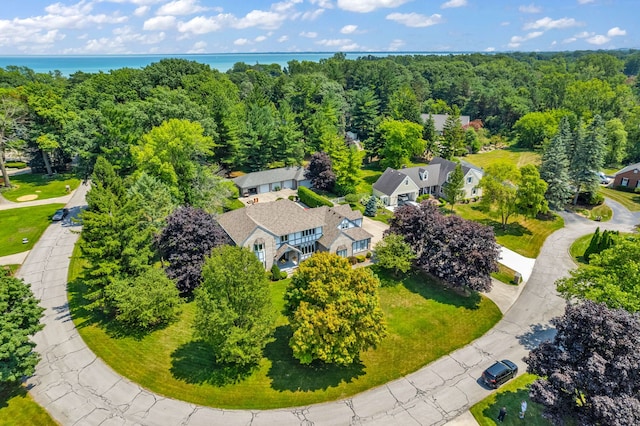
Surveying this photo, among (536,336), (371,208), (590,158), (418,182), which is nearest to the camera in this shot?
(536,336)

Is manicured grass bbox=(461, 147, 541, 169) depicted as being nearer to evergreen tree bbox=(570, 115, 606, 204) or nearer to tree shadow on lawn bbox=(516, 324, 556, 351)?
evergreen tree bbox=(570, 115, 606, 204)

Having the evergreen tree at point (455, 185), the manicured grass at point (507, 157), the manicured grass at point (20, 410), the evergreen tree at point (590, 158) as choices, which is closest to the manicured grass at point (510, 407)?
the manicured grass at point (20, 410)

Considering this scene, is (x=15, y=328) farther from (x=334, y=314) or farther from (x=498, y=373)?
(x=498, y=373)

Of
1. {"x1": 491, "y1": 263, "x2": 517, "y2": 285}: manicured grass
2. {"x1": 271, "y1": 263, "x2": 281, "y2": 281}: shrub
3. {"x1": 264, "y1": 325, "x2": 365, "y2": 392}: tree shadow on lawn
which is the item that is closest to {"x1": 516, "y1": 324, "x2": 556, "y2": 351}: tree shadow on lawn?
{"x1": 491, "y1": 263, "x2": 517, "y2": 285}: manicured grass

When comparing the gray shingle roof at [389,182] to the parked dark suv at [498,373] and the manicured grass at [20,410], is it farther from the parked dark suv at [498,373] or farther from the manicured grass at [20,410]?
the manicured grass at [20,410]

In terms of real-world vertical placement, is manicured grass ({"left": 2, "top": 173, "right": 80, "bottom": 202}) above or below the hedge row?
above

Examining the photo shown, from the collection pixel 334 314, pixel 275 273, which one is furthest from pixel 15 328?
pixel 275 273
